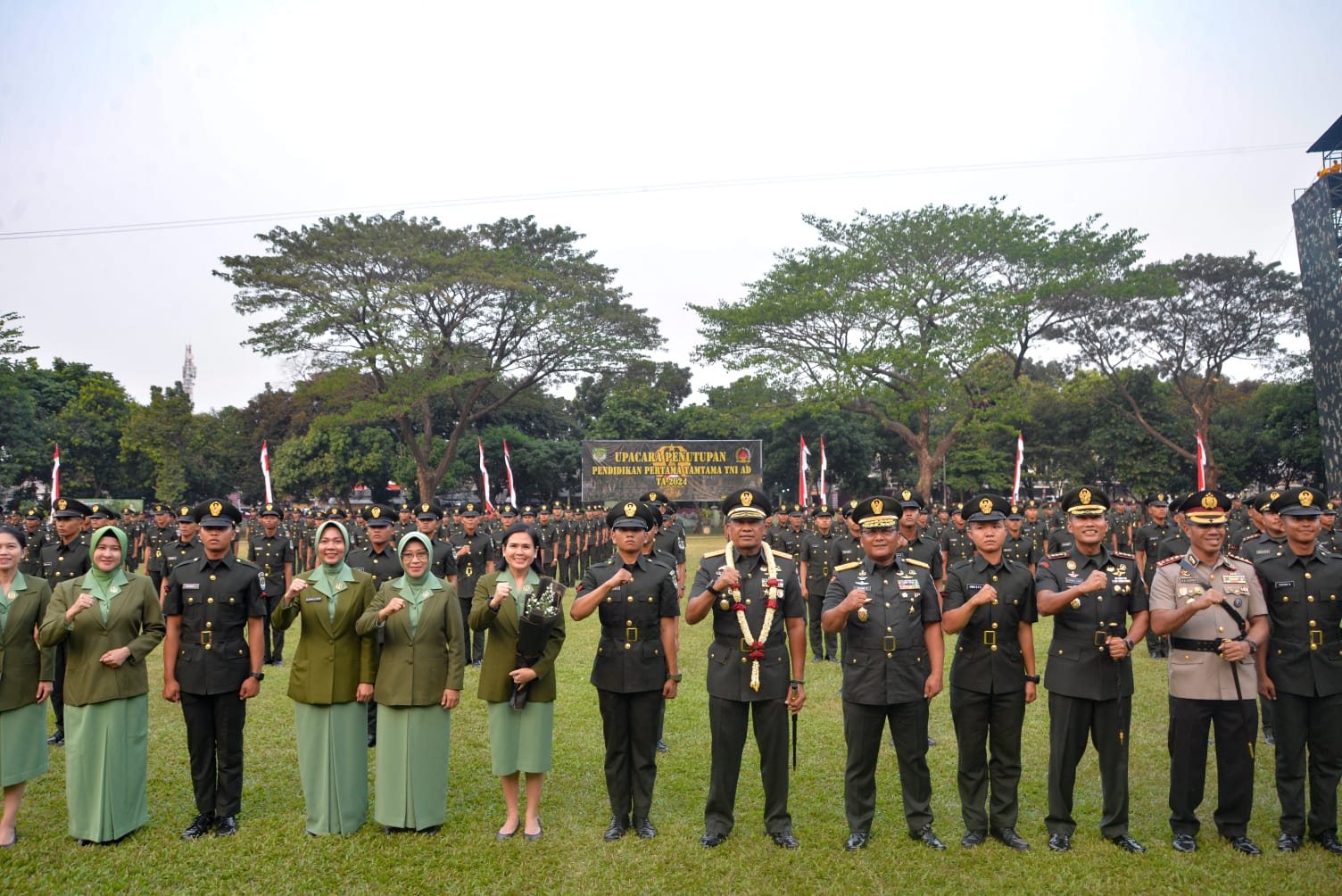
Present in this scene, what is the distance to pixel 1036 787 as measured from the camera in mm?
6188

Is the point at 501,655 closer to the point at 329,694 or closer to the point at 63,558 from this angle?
the point at 329,694

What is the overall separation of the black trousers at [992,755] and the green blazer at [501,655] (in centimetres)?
253

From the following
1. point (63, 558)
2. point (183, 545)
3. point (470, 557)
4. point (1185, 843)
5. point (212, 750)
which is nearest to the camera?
point (1185, 843)

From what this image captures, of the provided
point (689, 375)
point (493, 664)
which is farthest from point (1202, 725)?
point (689, 375)

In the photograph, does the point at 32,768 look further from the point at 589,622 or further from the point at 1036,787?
the point at 589,622

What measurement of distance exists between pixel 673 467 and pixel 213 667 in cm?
2531

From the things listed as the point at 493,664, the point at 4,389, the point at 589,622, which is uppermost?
the point at 4,389

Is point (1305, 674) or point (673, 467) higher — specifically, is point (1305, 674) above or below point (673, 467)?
below

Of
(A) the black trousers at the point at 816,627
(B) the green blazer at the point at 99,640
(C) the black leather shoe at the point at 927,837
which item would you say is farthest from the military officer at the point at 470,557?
(C) the black leather shoe at the point at 927,837

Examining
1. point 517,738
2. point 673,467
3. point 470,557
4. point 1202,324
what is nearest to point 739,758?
point 517,738

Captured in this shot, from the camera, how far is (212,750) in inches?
213

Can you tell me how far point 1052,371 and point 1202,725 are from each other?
55545 millimetres

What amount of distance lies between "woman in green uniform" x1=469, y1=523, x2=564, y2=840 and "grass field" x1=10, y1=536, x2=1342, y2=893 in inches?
13.2

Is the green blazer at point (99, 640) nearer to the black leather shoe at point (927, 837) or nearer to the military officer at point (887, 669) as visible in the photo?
the military officer at point (887, 669)
